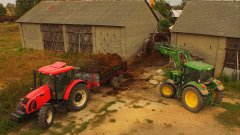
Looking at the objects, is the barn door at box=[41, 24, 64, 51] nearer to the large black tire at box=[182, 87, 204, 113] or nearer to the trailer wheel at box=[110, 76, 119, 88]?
the trailer wheel at box=[110, 76, 119, 88]

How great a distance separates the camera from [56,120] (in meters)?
10.5

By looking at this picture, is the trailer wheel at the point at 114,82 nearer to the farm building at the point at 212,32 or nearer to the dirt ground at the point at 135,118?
the dirt ground at the point at 135,118

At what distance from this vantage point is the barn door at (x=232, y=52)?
15680 mm

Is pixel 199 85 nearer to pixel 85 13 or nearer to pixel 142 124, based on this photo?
pixel 142 124

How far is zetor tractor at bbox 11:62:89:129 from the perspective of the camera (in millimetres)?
9438

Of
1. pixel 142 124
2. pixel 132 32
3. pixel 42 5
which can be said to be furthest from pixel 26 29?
pixel 142 124

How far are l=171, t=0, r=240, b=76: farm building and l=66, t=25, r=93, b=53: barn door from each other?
8385mm

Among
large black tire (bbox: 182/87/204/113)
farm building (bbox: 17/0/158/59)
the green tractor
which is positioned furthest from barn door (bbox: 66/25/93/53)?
large black tire (bbox: 182/87/204/113)

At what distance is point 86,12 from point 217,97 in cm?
1653

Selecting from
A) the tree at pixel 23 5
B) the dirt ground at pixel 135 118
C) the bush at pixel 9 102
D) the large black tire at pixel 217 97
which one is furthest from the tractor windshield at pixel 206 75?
the tree at pixel 23 5

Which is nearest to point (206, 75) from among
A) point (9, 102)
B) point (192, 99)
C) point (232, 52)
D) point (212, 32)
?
point (192, 99)

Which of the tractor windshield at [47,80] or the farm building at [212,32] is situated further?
the farm building at [212,32]

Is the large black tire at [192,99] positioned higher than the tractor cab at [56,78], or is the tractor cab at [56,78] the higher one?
the tractor cab at [56,78]

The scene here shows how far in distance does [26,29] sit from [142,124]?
2258 cm
